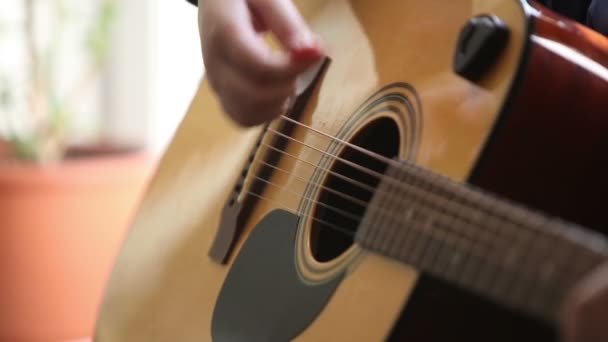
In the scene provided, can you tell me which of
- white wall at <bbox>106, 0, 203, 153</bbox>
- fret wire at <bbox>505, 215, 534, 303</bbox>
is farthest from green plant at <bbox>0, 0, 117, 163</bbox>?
fret wire at <bbox>505, 215, 534, 303</bbox>

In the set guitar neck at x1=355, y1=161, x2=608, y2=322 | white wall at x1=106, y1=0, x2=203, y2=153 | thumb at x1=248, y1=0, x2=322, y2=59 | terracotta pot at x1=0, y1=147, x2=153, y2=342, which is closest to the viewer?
guitar neck at x1=355, y1=161, x2=608, y2=322

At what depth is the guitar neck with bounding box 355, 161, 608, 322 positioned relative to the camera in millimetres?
376

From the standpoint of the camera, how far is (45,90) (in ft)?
5.49

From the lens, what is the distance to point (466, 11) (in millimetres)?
568

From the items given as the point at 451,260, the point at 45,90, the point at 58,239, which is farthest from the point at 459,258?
the point at 45,90

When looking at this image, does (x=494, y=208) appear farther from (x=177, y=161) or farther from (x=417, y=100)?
(x=177, y=161)

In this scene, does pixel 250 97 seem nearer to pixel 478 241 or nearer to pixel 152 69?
pixel 478 241

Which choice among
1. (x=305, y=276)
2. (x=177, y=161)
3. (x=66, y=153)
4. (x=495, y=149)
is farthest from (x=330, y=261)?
(x=66, y=153)

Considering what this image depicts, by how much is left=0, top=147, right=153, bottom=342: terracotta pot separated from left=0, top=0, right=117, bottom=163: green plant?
7 cm

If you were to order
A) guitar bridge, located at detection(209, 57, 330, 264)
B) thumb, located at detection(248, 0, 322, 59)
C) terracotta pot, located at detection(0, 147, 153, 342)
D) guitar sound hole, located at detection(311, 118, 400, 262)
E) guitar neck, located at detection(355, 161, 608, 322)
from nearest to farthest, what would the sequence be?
1. guitar neck, located at detection(355, 161, 608, 322)
2. thumb, located at detection(248, 0, 322, 59)
3. guitar sound hole, located at detection(311, 118, 400, 262)
4. guitar bridge, located at detection(209, 57, 330, 264)
5. terracotta pot, located at detection(0, 147, 153, 342)

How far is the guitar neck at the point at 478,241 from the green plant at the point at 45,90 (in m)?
1.26

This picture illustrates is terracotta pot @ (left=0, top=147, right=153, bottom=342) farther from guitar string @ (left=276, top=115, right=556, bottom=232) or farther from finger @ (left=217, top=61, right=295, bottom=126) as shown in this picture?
finger @ (left=217, top=61, right=295, bottom=126)

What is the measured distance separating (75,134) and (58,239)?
464 mm

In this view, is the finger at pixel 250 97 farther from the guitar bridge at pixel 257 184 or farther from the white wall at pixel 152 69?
the white wall at pixel 152 69
